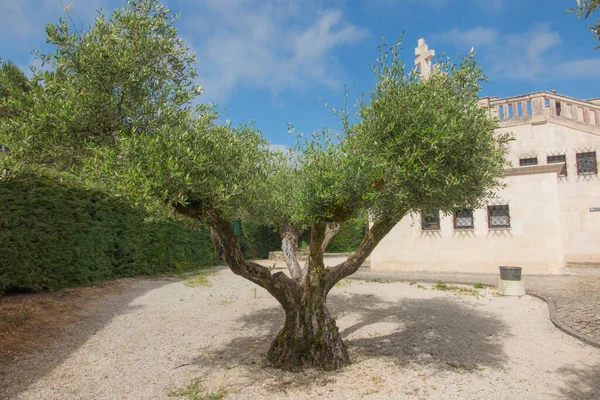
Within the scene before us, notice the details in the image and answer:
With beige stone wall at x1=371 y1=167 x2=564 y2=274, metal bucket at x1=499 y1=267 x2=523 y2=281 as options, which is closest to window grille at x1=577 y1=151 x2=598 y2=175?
→ beige stone wall at x1=371 y1=167 x2=564 y2=274

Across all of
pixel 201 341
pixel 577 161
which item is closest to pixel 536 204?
pixel 577 161

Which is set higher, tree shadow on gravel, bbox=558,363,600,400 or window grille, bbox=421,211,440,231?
window grille, bbox=421,211,440,231

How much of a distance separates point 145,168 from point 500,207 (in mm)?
16204

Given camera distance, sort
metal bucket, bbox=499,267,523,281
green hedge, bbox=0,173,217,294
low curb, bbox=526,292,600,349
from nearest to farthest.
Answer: low curb, bbox=526,292,600,349, green hedge, bbox=0,173,217,294, metal bucket, bbox=499,267,523,281

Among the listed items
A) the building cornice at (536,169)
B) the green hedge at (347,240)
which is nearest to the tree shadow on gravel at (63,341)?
the building cornice at (536,169)

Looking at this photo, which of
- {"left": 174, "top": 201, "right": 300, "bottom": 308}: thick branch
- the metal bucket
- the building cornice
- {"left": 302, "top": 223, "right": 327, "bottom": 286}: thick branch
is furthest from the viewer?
the building cornice

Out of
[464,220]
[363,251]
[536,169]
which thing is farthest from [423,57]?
[363,251]

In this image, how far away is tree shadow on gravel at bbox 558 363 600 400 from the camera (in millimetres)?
5308

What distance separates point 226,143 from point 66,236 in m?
9.33

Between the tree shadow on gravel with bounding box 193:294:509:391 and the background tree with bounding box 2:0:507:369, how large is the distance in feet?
6.46

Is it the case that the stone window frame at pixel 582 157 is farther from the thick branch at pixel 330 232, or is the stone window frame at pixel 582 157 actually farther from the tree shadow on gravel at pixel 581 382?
the thick branch at pixel 330 232

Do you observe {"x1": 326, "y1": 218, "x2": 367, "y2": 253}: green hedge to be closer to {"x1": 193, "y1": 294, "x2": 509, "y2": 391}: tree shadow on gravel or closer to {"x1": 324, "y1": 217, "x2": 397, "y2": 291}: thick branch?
{"x1": 193, "y1": 294, "x2": 509, "y2": 391}: tree shadow on gravel

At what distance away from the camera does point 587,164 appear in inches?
812

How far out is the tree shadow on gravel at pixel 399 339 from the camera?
6527 mm
